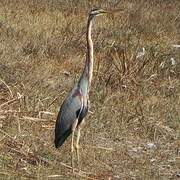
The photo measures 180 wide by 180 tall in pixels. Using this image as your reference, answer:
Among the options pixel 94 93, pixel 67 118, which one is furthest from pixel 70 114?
pixel 94 93

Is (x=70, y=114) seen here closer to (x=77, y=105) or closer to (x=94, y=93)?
(x=77, y=105)

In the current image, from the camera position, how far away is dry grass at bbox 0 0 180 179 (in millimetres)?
5117

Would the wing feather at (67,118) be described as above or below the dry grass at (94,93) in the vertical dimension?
above

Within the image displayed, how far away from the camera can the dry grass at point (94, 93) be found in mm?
5117

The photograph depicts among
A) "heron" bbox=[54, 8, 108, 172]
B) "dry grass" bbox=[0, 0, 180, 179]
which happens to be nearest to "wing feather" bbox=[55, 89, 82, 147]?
"heron" bbox=[54, 8, 108, 172]

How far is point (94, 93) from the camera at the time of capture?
710cm

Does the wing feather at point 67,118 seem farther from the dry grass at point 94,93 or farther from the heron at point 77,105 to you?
the dry grass at point 94,93

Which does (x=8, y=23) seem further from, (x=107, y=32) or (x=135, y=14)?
(x=135, y=14)

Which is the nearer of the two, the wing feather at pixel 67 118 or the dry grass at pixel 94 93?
the wing feather at pixel 67 118

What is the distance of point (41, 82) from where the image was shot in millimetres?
7145

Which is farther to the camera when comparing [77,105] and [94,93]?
[94,93]

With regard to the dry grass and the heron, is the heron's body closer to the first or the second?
the heron

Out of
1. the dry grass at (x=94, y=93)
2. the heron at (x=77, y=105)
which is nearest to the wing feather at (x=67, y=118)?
the heron at (x=77, y=105)

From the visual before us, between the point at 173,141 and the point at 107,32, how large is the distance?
476 centimetres
